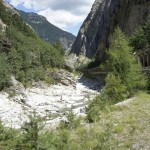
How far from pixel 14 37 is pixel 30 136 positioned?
280ft

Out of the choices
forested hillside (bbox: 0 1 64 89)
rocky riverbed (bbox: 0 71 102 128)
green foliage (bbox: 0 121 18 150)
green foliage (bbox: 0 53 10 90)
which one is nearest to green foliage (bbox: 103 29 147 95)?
rocky riverbed (bbox: 0 71 102 128)

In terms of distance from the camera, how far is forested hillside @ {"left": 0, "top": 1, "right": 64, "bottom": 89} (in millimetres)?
85438

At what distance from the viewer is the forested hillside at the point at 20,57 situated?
85.4m

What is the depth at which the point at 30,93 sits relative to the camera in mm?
80812

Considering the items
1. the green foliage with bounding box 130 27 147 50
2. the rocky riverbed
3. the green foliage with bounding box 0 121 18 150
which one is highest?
the green foliage with bounding box 130 27 147 50

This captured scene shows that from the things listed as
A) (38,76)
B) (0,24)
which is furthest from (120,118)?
(0,24)

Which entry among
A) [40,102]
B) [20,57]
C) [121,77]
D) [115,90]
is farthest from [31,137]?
[20,57]

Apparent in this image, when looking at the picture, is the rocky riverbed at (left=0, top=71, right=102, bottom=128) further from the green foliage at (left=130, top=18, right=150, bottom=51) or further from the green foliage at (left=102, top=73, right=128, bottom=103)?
the green foliage at (left=130, top=18, right=150, bottom=51)

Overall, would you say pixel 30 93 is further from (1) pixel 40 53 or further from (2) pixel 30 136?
(2) pixel 30 136

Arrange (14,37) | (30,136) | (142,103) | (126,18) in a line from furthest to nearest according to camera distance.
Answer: (126,18), (14,37), (142,103), (30,136)

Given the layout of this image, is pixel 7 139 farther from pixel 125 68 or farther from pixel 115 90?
pixel 125 68

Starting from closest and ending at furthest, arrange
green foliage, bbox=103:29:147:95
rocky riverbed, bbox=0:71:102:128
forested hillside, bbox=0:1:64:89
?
1. green foliage, bbox=103:29:147:95
2. rocky riverbed, bbox=0:71:102:128
3. forested hillside, bbox=0:1:64:89

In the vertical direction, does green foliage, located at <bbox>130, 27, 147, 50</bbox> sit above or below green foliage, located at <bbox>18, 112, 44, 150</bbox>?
above

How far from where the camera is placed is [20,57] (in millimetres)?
93125
